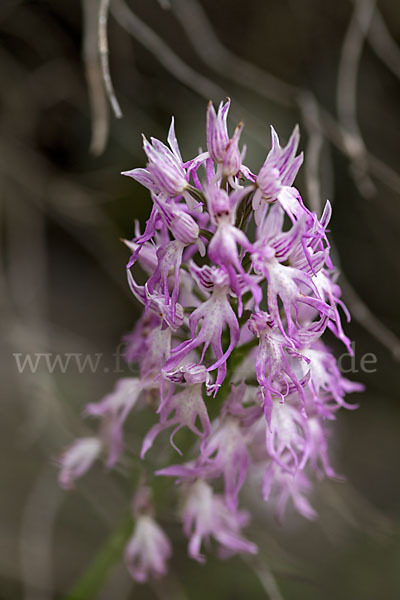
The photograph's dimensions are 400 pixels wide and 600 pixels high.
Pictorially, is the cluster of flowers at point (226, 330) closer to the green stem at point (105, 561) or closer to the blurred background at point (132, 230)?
the green stem at point (105, 561)

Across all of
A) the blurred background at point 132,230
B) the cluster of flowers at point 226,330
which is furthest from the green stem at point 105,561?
the blurred background at point 132,230

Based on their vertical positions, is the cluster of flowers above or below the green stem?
above

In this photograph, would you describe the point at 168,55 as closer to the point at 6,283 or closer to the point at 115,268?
the point at 115,268

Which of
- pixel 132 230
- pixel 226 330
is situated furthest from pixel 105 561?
pixel 132 230

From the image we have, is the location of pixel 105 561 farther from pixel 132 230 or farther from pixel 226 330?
pixel 132 230

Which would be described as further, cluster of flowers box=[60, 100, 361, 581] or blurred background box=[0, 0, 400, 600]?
blurred background box=[0, 0, 400, 600]

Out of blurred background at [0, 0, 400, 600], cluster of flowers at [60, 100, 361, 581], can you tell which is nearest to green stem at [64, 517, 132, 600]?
cluster of flowers at [60, 100, 361, 581]

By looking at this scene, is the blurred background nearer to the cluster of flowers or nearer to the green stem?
the green stem
